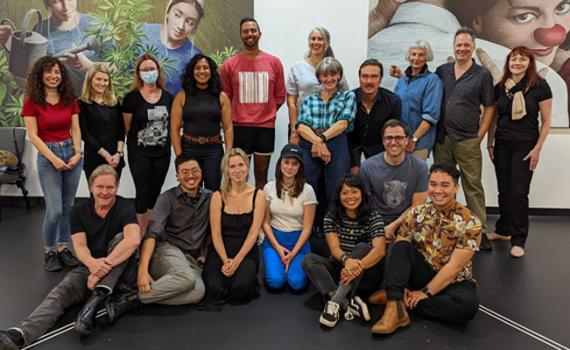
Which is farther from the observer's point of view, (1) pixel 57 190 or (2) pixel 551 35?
(2) pixel 551 35

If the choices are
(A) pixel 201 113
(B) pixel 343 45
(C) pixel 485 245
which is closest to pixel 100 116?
(A) pixel 201 113

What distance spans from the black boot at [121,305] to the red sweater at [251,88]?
1694 mm

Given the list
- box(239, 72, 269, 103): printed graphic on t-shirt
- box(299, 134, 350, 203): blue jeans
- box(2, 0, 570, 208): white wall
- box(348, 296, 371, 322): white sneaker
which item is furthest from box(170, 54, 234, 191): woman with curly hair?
box(2, 0, 570, 208): white wall

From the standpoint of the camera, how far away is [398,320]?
2.50 metres

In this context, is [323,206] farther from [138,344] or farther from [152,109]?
[138,344]

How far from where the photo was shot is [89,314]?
96.1 inches

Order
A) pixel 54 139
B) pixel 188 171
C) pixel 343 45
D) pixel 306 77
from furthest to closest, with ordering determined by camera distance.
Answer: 1. pixel 343 45
2. pixel 306 77
3. pixel 54 139
4. pixel 188 171

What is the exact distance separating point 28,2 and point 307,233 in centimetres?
427

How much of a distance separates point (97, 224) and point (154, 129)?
3.23ft

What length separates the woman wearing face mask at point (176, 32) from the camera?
4.95m

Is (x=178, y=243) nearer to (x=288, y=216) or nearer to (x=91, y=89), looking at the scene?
(x=288, y=216)

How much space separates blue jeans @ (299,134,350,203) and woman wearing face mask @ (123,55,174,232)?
1.11m

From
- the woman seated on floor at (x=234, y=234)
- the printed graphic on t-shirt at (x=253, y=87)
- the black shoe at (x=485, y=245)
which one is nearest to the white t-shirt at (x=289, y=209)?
the woman seated on floor at (x=234, y=234)

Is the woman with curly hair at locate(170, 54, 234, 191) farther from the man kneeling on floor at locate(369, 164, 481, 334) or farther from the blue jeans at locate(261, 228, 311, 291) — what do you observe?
the man kneeling on floor at locate(369, 164, 481, 334)
